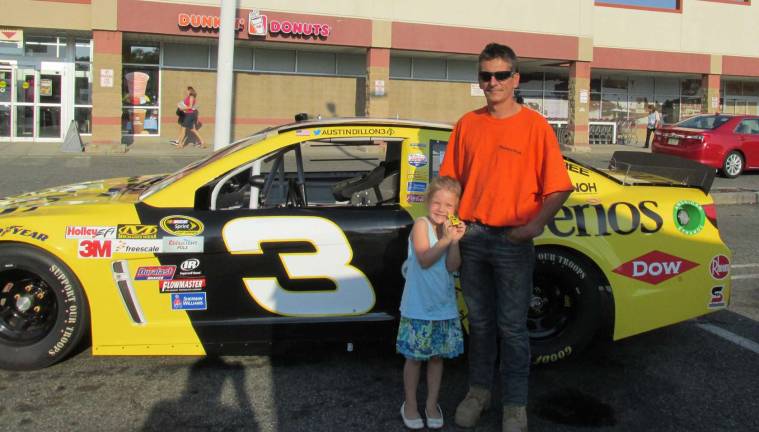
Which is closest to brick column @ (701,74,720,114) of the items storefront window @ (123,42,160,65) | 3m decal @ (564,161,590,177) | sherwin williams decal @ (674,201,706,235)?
storefront window @ (123,42,160,65)

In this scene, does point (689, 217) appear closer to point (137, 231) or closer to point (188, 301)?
point (188, 301)

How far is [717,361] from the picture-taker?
4.40 m

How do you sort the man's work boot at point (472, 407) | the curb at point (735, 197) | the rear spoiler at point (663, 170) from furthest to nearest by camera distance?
the curb at point (735, 197)
the rear spoiler at point (663, 170)
the man's work boot at point (472, 407)

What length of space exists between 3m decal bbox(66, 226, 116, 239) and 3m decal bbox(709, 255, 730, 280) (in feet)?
11.8

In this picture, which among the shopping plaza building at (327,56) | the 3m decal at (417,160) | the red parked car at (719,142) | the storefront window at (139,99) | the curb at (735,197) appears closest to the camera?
the 3m decal at (417,160)

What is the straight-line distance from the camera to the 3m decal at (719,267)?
13.8 ft

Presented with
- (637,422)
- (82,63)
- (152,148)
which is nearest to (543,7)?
(152,148)

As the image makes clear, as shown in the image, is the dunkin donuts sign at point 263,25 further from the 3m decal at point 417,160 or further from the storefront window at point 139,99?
the 3m decal at point 417,160

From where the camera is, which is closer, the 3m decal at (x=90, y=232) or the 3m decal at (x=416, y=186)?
the 3m decal at (x=90, y=232)

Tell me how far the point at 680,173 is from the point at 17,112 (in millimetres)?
20608

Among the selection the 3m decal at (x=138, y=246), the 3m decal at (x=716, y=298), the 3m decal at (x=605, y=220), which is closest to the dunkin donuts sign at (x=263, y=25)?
the 3m decal at (x=138, y=246)

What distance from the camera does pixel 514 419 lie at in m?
3.30

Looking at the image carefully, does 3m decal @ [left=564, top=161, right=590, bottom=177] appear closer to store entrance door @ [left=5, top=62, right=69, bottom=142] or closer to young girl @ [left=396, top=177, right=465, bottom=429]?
young girl @ [left=396, top=177, right=465, bottom=429]

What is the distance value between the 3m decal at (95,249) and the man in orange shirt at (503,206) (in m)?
1.97
